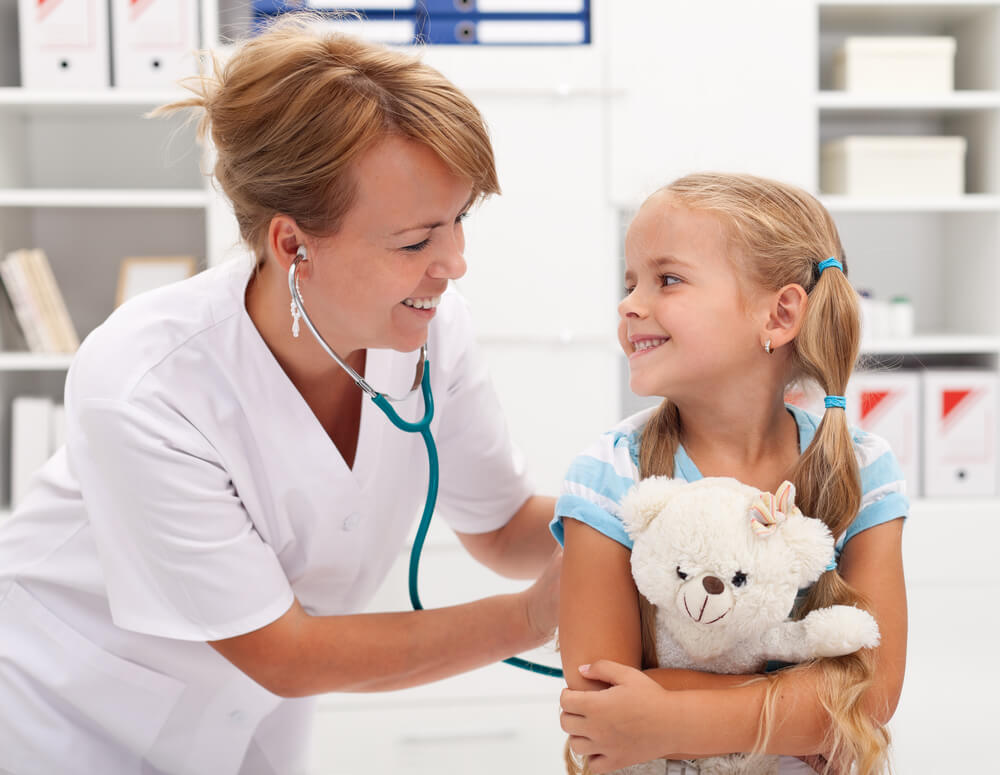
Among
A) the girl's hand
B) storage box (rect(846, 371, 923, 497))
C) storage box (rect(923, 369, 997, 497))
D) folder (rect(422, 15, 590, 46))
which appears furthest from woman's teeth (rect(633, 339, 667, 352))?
storage box (rect(923, 369, 997, 497))

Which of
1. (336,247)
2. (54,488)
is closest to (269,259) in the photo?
(336,247)

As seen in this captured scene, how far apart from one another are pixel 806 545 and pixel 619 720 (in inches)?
8.8

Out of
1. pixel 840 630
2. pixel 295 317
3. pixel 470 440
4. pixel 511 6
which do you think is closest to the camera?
pixel 840 630

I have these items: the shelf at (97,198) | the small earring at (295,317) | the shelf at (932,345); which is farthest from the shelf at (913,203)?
the small earring at (295,317)

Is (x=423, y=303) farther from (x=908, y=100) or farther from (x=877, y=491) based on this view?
(x=908, y=100)

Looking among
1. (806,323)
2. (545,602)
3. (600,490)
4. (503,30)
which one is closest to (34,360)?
(503,30)

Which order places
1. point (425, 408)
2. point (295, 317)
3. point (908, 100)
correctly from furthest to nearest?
1. point (908, 100)
2. point (425, 408)
3. point (295, 317)

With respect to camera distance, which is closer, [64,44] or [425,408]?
[425,408]

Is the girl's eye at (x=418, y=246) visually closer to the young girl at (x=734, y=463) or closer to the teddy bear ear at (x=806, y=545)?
the young girl at (x=734, y=463)

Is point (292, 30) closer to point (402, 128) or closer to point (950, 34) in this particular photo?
point (402, 128)

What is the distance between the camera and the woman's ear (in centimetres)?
110

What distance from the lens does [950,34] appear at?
2.88 m

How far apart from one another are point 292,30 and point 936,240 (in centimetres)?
239

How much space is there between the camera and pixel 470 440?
1.36m
